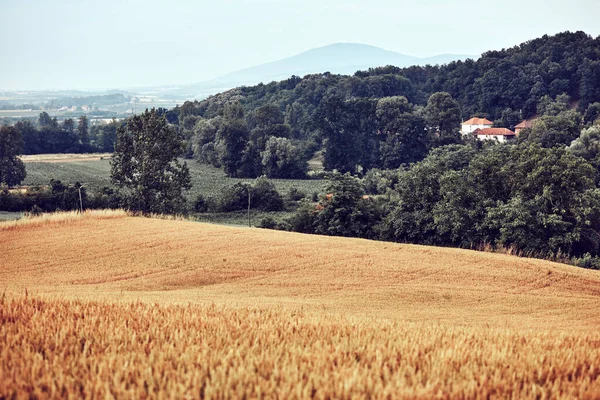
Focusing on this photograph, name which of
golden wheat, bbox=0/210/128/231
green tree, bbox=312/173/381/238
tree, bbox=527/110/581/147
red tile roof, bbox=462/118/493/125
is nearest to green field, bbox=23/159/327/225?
green tree, bbox=312/173/381/238

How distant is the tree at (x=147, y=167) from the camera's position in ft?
196

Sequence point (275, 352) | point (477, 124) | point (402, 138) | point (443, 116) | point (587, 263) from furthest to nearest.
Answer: point (477, 124), point (443, 116), point (402, 138), point (587, 263), point (275, 352)

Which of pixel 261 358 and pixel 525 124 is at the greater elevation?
pixel 525 124

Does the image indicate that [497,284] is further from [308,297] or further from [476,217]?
[476,217]

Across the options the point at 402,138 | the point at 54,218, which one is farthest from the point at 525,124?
the point at 54,218

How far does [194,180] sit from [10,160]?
105 ft

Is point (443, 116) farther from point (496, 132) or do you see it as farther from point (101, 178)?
point (101, 178)

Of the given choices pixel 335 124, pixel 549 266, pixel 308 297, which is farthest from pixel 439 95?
pixel 308 297

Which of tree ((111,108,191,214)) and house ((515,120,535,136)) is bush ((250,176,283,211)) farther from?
house ((515,120,535,136))

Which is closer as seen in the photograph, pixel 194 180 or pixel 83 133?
pixel 194 180

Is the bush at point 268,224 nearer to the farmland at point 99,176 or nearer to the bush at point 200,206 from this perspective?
the bush at point 200,206

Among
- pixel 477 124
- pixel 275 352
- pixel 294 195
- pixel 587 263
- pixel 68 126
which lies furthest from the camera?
pixel 68 126

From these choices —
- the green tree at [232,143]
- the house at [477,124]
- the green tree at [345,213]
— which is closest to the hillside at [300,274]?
the green tree at [345,213]

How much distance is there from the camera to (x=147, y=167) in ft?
196
